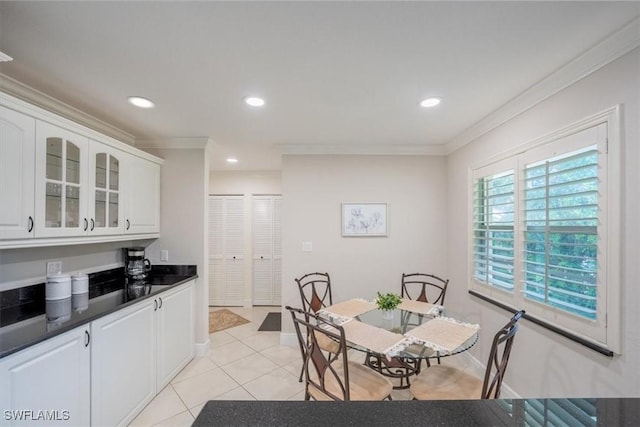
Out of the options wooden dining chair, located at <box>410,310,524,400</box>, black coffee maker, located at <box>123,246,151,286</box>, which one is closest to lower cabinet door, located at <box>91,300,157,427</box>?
black coffee maker, located at <box>123,246,151,286</box>

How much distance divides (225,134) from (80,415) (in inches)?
97.1

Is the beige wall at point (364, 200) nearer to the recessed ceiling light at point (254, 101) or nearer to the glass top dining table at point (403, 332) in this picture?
the glass top dining table at point (403, 332)

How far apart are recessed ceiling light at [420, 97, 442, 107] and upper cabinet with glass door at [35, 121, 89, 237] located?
2.63 metres

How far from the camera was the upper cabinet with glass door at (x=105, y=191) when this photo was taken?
212 centimetres

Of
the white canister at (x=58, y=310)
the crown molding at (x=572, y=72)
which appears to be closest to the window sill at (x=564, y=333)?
the crown molding at (x=572, y=72)

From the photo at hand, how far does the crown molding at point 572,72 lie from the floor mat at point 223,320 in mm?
4070

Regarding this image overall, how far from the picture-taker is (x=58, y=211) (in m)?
1.83

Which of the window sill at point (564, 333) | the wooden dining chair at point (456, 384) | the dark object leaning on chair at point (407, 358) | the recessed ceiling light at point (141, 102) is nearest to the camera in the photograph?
the window sill at point (564, 333)

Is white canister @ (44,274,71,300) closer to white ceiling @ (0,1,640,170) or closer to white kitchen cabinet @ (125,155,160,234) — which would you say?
white kitchen cabinet @ (125,155,160,234)

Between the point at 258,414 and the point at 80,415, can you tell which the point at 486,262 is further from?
the point at 80,415

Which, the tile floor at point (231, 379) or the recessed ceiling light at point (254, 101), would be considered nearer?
the recessed ceiling light at point (254, 101)

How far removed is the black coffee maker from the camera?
276cm

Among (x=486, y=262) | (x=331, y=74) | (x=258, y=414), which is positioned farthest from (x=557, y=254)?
(x=258, y=414)

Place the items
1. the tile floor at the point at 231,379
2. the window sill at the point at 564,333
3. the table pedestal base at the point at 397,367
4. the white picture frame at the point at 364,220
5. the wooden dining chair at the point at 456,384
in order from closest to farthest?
the window sill at the point at 564,333
the wooden dining chair at the point at 456,384
the tile floor at the point at 231,379
the table pedestal base at the point at 397,367
the white picture frame at the point at 364,220
